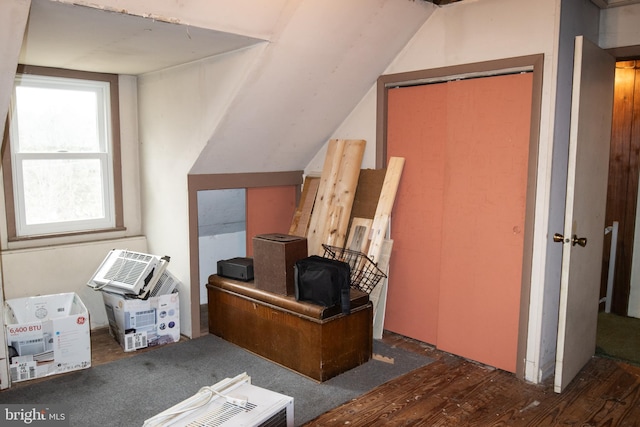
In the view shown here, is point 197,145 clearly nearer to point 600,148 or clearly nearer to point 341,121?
point 341,121

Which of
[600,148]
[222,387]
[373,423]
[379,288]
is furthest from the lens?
[379,288]

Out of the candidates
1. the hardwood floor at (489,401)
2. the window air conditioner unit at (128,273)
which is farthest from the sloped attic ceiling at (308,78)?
the hardwood floor at (489,401)

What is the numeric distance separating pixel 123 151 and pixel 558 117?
10.6 ft

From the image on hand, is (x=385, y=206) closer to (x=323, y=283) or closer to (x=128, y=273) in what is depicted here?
(x=323, y=283)

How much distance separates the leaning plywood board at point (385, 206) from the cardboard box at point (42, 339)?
77.3 inches

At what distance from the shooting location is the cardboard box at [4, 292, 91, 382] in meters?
3.00

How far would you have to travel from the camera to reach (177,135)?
3.74 meters

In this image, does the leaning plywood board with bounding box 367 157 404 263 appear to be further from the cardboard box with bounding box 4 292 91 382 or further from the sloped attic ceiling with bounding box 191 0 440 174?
the cardboard box with bounding box 4 292 91 382

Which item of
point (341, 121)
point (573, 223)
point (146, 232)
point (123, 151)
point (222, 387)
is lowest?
point (222, 387)

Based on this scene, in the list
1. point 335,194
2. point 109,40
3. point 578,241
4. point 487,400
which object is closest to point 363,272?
point 335,194

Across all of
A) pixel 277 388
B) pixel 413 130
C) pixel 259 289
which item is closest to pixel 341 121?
pixel 413 130

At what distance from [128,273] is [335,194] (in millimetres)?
1620

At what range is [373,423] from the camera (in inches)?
102

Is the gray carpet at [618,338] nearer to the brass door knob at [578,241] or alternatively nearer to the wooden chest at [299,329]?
the brass door knob at [578,241]
